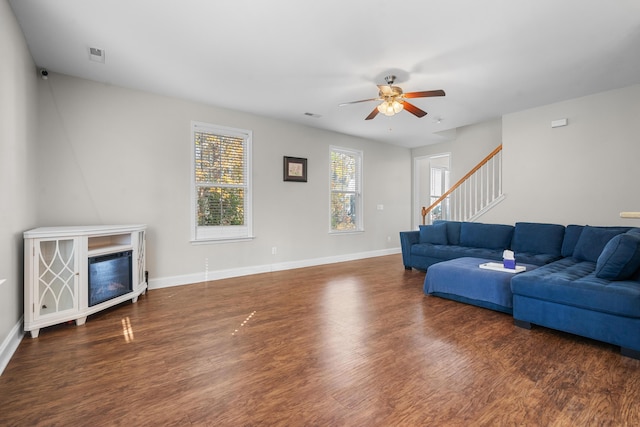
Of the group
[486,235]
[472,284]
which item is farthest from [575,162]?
[472,284]

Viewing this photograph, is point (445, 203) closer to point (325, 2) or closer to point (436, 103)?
point (436, 103)

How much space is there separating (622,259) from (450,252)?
7.54 feet

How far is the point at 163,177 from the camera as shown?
13.9ft

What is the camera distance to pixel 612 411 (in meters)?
1.64

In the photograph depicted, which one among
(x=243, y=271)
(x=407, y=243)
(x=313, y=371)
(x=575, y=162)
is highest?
(x=575, y=162)

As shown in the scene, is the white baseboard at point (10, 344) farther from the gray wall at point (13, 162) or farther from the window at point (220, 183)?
the window at point (220, 183)

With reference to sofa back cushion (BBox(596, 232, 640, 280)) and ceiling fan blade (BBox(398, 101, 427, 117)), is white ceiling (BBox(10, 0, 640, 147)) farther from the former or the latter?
sofa back cushion (BBox(596, 232, 640, 280))

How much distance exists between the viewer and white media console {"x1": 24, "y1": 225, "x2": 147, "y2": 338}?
261 centimetres

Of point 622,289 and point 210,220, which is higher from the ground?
point 210,220

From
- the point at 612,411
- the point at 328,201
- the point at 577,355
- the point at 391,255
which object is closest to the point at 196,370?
the point at 612,411

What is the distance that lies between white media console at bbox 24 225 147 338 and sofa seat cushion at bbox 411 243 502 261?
435 centimetres

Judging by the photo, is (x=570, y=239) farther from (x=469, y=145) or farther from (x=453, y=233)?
(x=469, y=145)

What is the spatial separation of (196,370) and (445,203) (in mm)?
7883

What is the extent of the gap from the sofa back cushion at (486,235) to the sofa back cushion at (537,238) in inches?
4.8
